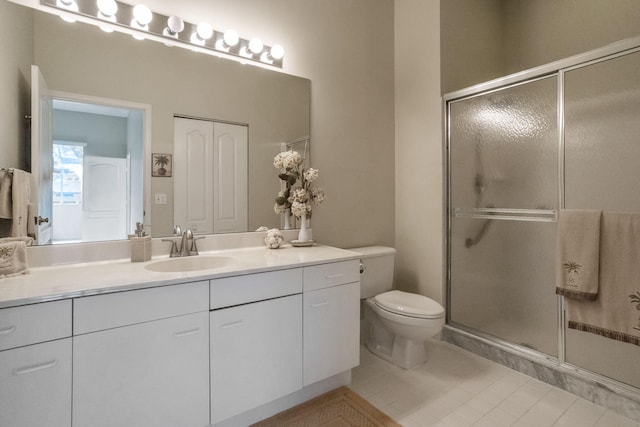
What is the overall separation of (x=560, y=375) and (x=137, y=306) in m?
2.28

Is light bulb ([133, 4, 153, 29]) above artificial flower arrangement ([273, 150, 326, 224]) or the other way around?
above

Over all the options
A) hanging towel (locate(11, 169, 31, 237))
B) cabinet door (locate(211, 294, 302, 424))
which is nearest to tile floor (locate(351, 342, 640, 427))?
cabinet door (locate(211, 294, 302, 424))

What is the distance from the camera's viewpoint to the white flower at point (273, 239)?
1.93m

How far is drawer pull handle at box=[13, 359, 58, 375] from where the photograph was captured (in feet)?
3.22

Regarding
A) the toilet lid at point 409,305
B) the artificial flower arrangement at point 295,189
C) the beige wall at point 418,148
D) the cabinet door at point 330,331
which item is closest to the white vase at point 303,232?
the artificial flower arrangement at point 295,189

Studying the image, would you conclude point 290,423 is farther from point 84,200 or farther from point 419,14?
point 419,14

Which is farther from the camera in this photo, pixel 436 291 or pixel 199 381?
pixel 436 291

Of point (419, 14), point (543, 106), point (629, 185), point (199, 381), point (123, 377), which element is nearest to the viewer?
point (123, 377)

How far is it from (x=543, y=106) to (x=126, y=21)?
2419mm

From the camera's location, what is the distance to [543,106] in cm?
192

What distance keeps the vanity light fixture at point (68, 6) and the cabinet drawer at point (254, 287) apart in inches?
56.1

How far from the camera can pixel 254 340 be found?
4.66 ft

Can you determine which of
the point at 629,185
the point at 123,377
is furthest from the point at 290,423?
the point at 629,185

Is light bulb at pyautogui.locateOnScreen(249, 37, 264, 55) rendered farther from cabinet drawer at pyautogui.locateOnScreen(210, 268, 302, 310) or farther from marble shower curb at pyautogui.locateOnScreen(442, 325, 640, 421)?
marble shower curb at pyautogui.locateOnScreen(442, 325, 640, 421)
